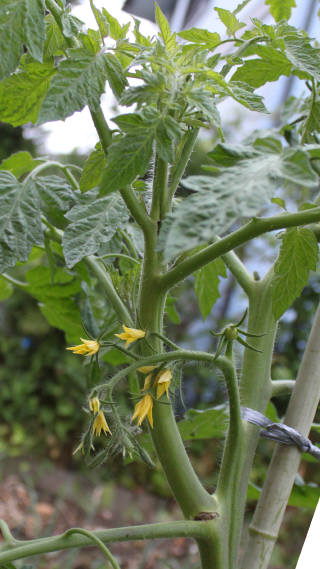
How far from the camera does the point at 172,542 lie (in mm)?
2059

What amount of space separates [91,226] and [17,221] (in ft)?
0.16

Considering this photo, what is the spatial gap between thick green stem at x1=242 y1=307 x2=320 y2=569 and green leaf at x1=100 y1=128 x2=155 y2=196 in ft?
0.73

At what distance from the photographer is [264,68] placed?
1.27ft

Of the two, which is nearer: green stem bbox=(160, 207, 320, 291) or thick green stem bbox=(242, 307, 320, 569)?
green stem bbox=(160, 207, 320, 291)

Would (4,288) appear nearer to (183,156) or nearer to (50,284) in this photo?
(50,284)

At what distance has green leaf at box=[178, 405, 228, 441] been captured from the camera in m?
0.48

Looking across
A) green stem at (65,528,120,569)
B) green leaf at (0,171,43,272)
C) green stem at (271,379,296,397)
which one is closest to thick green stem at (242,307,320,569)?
green stem at (271,379,296,397)

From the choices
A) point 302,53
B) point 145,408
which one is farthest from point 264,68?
point 145,408

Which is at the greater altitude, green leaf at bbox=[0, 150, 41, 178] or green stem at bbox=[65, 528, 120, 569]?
green leaf at bbox=[0, 150, 41, 178]

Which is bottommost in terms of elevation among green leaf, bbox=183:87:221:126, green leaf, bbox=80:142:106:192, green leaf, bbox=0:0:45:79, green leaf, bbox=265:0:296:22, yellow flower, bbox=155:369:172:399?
yellow flower, bbox=155:369:172:399

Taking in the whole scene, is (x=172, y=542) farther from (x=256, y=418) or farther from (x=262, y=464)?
(x=256, y=418)

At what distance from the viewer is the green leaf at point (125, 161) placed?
271 mm

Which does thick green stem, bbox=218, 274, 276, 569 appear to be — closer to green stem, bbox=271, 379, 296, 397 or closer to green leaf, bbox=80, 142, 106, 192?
green stem, bbox=271, 379, 296, 397

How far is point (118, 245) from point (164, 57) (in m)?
0.16
